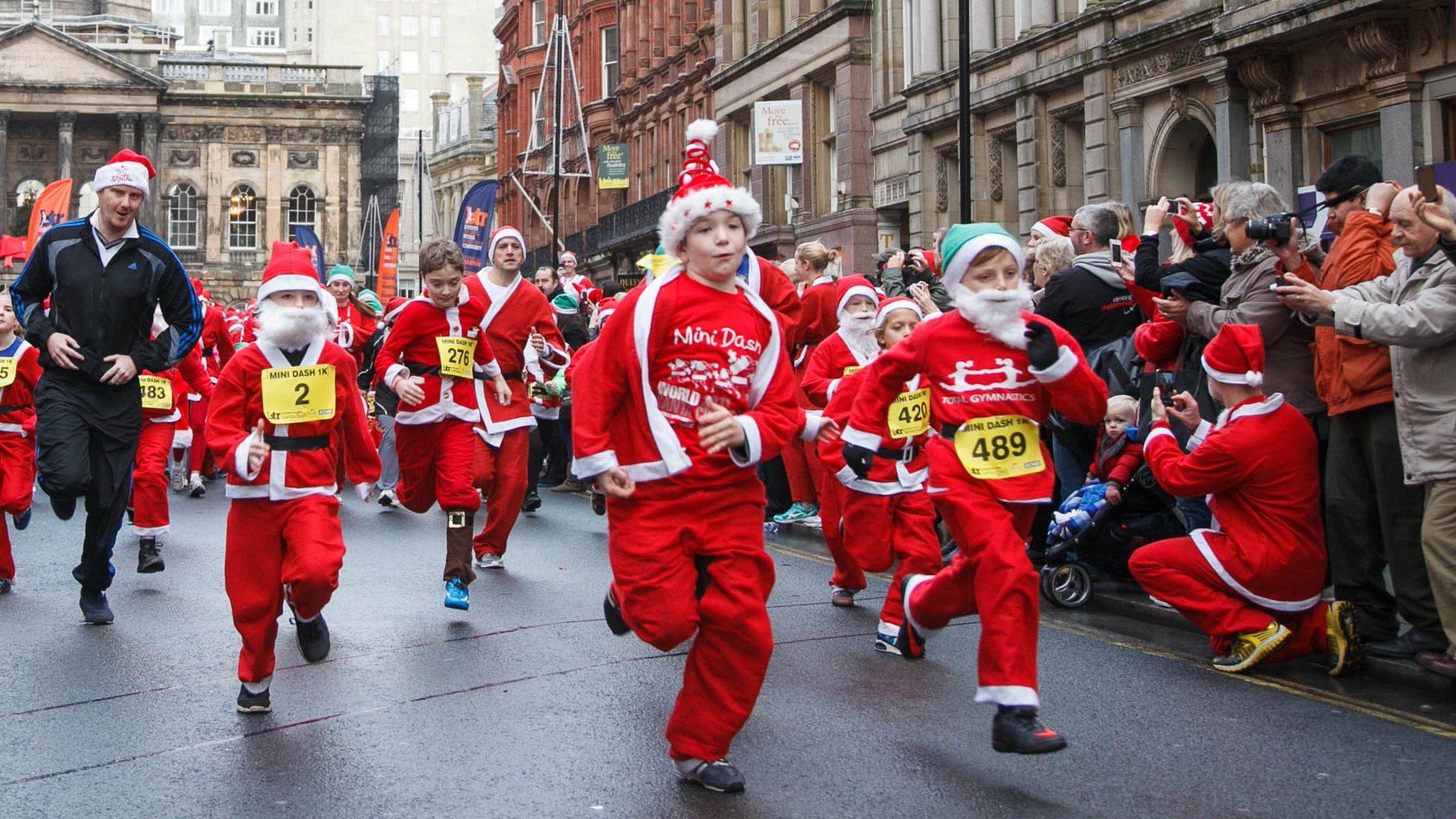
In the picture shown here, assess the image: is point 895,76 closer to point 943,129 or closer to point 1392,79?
point 943,129

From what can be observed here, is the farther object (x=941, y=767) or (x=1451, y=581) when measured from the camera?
(x=1451, y=581)

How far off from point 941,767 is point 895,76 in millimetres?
26562

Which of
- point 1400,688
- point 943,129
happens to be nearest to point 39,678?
point 1400,688

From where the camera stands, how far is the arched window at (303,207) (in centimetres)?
8806

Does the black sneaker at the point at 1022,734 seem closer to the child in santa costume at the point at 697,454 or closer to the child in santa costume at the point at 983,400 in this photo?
the child in santa costume at the point at 983,400

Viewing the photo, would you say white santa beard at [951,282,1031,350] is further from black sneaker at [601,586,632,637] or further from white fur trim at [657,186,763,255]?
black sneaker at [601,586,632,637]

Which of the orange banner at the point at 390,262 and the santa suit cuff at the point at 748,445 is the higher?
the orange banner at the point at 390,262

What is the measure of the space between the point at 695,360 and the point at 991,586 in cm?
132

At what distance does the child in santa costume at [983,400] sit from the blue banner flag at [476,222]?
718 inches

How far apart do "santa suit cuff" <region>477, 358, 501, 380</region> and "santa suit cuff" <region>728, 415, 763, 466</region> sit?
4.49m

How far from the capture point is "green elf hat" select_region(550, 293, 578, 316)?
56.6 ft

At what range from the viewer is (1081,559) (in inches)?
372

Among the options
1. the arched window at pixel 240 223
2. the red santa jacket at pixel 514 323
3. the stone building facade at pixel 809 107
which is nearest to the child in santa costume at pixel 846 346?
the red santa jacket at pixel 514 323

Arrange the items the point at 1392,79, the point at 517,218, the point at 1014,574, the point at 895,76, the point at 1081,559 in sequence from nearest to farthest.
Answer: the point at 1014,574 < the point at 1081,559 < the point at 1392,79 < the point at 895,76 < the point at 517,218
